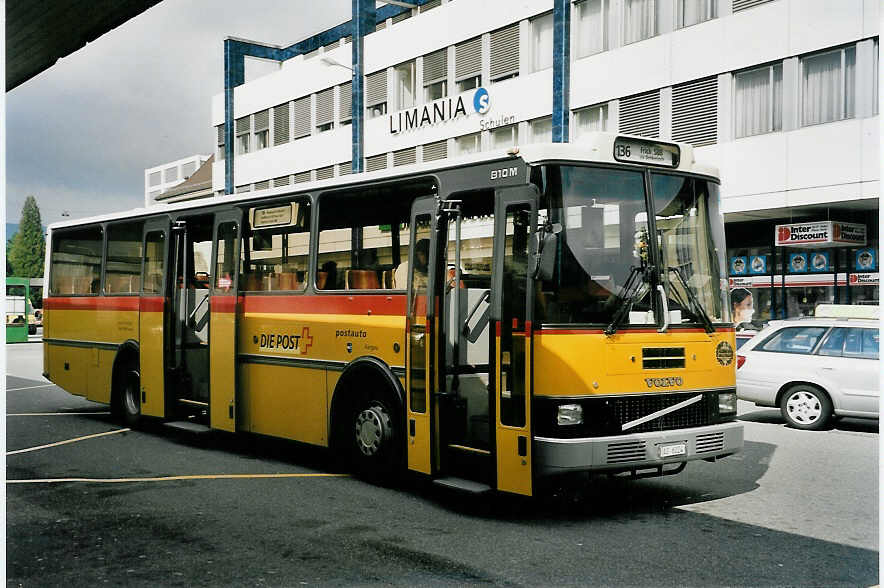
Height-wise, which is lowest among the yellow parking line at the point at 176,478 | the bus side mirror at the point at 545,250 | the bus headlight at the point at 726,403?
the yellow parking line at the point at 176,478

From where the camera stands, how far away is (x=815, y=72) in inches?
890

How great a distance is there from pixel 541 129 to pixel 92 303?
18670 millimetres

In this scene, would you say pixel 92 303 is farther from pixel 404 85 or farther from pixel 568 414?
pixel 404 85

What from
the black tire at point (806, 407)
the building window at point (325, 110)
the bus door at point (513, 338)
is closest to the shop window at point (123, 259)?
the bus door at point (513, 338)

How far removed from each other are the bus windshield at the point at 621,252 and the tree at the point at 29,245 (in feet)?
13.7

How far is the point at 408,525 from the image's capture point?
24.6 feet

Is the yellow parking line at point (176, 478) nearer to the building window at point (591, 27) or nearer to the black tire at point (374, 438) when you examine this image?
the black tire at point (374, 438)

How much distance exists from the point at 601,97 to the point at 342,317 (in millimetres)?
19731

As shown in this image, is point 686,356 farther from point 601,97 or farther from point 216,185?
point 216,185

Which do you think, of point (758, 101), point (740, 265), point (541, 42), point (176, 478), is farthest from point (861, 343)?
point (541, 42)

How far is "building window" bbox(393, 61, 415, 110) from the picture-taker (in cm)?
3600

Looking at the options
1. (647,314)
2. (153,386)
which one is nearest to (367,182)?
(647,314)

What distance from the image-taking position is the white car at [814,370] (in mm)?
13000

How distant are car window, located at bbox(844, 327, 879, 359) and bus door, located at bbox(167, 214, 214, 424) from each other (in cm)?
869
